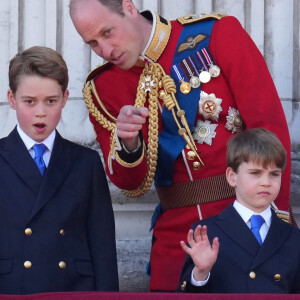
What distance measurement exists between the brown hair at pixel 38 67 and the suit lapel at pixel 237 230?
0.70 metres

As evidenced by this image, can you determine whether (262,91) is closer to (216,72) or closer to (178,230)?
(216,72)

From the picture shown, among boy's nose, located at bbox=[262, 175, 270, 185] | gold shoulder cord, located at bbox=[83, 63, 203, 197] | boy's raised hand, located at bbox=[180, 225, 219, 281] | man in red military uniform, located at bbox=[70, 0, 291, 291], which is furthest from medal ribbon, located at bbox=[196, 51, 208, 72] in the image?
boy's raised hand, located at bbox=[180, 225, 219, 281]

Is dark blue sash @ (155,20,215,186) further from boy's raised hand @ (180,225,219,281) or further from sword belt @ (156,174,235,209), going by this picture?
boy's raised hand @ (180,225,219,281)

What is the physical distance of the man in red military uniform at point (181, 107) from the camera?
372cm

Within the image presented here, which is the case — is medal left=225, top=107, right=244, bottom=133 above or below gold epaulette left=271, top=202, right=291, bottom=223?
above

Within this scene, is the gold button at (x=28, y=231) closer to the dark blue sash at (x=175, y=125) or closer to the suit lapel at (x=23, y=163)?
the suit lapel at (x=23, y=163)

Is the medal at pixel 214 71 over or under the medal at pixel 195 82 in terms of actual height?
over

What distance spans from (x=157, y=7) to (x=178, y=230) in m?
1.36

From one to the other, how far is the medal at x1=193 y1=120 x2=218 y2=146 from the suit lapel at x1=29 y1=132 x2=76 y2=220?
42 centimetres

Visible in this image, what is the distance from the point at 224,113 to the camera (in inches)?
148

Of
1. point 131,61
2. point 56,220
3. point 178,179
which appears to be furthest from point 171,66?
point 56,220

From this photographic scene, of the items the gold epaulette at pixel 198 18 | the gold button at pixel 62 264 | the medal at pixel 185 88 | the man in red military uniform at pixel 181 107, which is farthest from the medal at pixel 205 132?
the gold button at pixel 62 264

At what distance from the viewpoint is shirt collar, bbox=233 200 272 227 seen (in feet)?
11.5

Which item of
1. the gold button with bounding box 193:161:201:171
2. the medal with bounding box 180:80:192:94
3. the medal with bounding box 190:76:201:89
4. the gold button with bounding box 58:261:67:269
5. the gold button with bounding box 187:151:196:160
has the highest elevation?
the medal with bounding box 190:76:201:89
